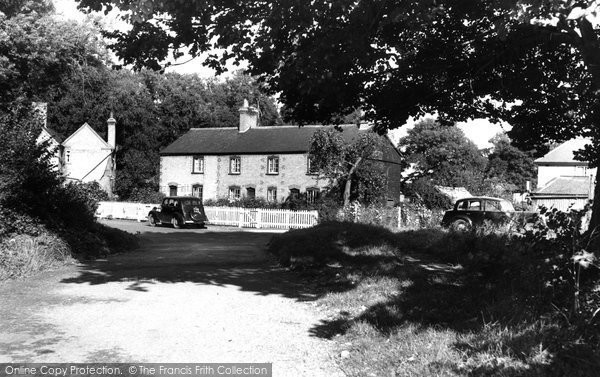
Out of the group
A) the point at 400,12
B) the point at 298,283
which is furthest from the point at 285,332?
the point at 400,12

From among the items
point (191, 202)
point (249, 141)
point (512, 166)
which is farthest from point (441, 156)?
point (512, 166)

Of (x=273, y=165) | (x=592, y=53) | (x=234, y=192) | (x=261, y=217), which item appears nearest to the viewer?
(x=592, y=53)

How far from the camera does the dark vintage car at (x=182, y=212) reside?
101 ft

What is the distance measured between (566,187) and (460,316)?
154 feet

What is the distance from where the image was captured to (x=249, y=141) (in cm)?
4512

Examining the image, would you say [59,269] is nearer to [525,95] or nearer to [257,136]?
[525,95]

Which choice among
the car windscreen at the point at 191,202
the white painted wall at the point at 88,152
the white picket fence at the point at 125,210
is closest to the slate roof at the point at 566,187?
the car windscreen at the point at 191,202

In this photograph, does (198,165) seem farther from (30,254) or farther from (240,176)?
(30,254)

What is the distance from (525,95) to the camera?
37.2 ft

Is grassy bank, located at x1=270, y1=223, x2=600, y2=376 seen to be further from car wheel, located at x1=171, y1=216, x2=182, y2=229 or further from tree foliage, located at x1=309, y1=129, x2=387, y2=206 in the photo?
tree foliage, located at x1=309, y1=129, x2=387, y2=206

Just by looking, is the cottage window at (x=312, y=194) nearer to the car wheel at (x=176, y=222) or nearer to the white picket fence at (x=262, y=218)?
the white picket fence at (x=262, y=218)

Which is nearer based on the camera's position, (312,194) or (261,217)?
(261,217)

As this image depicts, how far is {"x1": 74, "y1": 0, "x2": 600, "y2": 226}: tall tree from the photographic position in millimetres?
8125

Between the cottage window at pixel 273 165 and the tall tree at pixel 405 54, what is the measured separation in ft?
97.4
